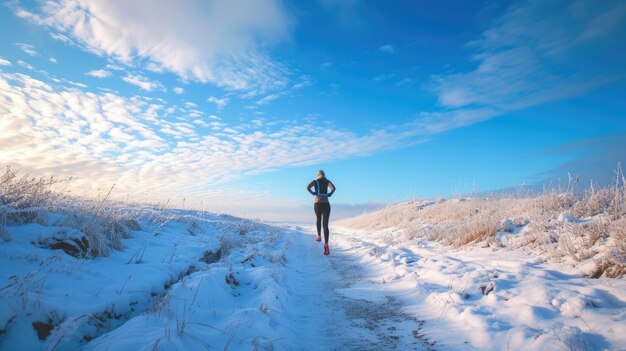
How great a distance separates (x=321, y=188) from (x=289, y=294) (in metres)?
5.89

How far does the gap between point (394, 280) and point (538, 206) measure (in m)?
4.93

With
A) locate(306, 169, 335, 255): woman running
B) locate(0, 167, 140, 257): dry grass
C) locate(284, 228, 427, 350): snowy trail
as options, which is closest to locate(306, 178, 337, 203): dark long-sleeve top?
locate(306, 169, 335, 255): woman running

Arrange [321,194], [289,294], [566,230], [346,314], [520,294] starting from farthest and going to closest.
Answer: [321,194] < [566,230] < [289,294] < [346,314] < [520,294]

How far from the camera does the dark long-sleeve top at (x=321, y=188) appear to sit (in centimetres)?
1044

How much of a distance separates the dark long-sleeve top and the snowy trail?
3.67 meters

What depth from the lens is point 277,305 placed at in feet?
13.0

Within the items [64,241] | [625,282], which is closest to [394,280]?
[625,282]

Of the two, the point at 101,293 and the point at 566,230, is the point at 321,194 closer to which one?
the point at 566,230

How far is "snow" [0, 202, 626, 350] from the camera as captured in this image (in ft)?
8.18

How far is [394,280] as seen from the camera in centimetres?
596

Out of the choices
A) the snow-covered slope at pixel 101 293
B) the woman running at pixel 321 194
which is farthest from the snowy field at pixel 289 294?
the woman running at pixel 321 194

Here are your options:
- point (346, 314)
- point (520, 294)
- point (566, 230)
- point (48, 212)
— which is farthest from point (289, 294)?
point (566, 230)

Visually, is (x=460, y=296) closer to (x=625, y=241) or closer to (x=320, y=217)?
(x=625, y=241)

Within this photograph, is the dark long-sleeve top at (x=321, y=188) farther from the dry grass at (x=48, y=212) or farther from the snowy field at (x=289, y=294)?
the dry grass at (x=48, y=212)
